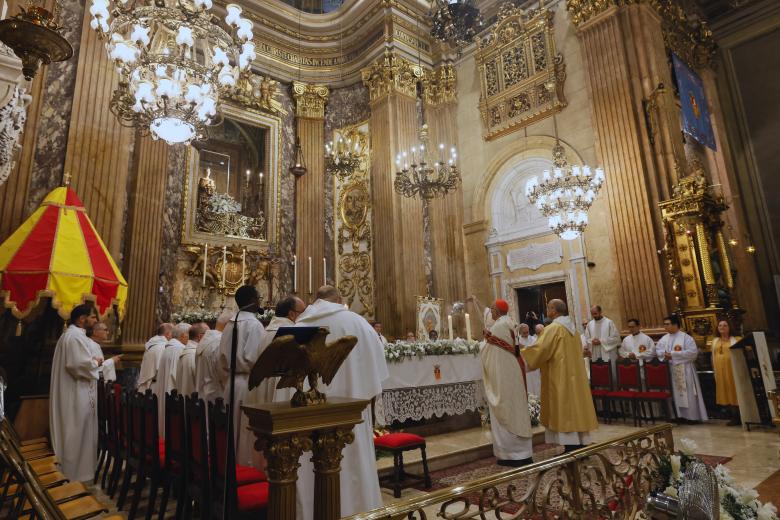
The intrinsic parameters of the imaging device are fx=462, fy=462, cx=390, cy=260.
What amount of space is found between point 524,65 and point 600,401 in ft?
24.5

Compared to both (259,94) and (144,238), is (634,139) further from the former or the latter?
(144,238)

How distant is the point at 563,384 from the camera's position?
5.05 meters

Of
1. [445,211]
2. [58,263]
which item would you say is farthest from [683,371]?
[58,263]

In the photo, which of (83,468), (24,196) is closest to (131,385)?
(83,468)

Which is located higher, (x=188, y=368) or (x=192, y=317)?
(x=192, y=317)

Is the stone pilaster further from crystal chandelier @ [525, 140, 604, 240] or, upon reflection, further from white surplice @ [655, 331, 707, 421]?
white surplice @ [655, 331, 707, 421]

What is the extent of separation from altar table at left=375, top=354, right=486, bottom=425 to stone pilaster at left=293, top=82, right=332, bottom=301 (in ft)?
17.1

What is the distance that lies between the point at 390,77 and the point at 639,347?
798 cm

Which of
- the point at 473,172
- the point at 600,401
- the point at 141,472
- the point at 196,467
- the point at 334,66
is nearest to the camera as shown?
the point at 196,467

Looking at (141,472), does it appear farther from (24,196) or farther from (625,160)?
(625,160)

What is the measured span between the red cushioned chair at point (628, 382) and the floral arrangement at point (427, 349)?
2.47 m

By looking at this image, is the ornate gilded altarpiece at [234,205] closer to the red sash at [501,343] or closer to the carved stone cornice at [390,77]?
the carved stone cornice at [390,77]

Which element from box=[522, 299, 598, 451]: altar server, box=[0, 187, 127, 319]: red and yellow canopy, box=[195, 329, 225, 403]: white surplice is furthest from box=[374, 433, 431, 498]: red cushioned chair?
box=[0, 187, 127, 319]: red and yellow canopy

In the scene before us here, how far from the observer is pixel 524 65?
10695 mm
